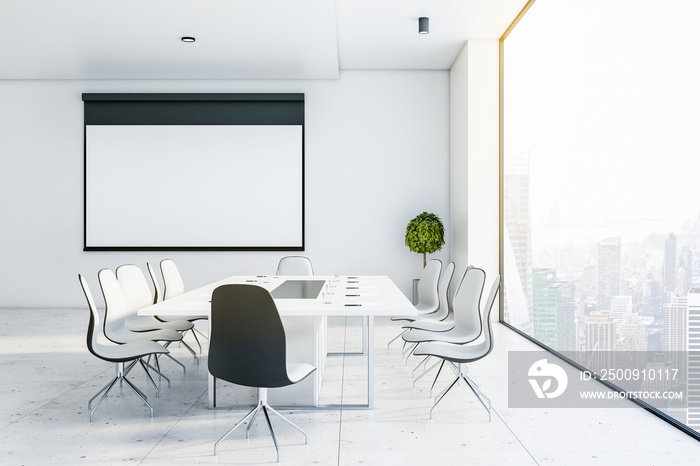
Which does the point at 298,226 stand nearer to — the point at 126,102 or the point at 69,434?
the point at 126,102

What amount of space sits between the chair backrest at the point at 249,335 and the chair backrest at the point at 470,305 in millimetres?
1621

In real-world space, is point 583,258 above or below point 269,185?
below

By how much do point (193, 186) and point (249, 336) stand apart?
601 cm

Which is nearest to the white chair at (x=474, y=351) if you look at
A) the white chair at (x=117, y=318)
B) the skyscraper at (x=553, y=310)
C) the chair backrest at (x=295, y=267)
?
the skyscraper at (x=553, y=310)

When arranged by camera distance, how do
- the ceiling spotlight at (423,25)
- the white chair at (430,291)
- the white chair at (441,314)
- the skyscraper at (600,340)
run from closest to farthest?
the skyscraper at (600,340) → the white chair at (441,314) → the white chair at (430,291) → the ceiling spotlight at (423,25)

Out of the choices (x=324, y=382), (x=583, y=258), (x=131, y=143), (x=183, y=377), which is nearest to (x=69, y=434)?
(x=183, y=377)

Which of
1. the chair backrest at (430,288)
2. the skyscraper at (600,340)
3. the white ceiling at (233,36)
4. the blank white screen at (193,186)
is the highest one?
the white ceiling at (233,36)

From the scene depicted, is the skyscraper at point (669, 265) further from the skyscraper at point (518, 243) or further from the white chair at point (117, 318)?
the white chair at point (117, 318)

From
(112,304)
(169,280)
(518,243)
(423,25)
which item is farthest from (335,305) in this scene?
(423,25)

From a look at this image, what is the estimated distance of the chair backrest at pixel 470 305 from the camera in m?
4.04

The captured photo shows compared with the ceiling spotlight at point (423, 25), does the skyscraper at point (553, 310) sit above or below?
below

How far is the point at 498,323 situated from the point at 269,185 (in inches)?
157

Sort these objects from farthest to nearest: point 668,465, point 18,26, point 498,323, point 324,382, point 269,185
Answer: point 269,185 < point 498,323 < point 18,26 < point 324,382 < point 668,465

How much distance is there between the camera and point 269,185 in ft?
28.1
